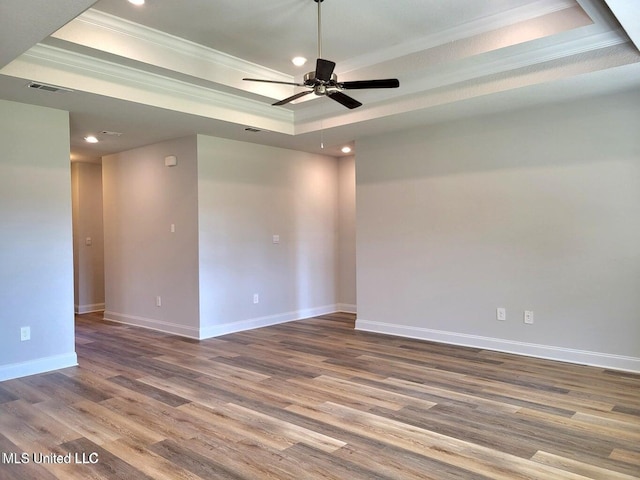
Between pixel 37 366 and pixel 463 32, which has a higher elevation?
pixel 463 32

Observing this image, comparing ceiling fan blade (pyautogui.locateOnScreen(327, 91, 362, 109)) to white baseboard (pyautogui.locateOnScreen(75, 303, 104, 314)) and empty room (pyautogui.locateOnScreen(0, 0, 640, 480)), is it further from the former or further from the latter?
white baseboard (pyautogui.locateOnScreen(75, 303, 104, 314))

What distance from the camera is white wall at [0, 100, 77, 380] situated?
13.2 ft

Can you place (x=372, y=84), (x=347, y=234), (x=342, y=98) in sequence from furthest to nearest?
(x=347, y=234)
(x=342, y=98)
(x=372, y=84)

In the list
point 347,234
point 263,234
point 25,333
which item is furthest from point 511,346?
point 25,333

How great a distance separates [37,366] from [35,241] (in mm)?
1116

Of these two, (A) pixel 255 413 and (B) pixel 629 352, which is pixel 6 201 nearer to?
(A) pixel 255 413

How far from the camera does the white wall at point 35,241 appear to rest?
13.2 feet

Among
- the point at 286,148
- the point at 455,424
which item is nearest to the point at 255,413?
the point at 455,424

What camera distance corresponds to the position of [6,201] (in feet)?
13.2

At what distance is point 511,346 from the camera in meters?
4.61

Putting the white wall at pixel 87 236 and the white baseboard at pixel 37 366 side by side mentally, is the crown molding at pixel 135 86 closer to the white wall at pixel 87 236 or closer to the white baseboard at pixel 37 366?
the white baseboard at pixel 37 366

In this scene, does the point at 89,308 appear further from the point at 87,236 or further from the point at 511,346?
the point at 511,346

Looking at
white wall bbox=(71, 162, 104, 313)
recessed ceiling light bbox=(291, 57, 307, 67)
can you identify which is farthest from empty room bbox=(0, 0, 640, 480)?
white wall bbox=(71, 162, 104, 313)

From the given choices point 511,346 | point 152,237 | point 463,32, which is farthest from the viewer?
point 152,237
